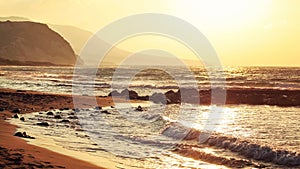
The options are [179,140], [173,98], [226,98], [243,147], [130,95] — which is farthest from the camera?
[130,95]

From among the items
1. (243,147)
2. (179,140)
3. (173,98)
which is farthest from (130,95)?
(243,147)

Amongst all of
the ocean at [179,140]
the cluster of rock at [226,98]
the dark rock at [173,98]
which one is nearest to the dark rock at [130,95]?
the cluster of rock at [226,98]

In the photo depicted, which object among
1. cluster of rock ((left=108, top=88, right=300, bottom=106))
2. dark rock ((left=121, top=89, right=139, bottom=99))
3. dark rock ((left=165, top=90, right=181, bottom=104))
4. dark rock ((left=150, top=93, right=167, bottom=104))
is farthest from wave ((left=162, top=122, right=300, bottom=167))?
dark rock ((left=121, top=89, right=139, bottom=99))

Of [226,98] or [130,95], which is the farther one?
[130,95]

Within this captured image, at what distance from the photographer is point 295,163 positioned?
44.7 ft

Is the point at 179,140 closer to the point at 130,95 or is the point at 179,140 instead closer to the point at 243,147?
the point at 243,147

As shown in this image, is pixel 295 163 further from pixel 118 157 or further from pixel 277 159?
pixel 118 157

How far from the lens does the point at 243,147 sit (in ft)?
51.7

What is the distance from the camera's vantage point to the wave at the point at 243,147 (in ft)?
46.0

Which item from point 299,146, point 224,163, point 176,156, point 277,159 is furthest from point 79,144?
point 299,146

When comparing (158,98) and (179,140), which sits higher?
(158,98)

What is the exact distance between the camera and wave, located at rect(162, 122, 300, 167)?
1402 centimetres

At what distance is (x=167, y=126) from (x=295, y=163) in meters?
8.67

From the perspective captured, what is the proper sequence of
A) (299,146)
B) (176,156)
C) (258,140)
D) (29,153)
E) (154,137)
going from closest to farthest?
1. (29,153)
2. (176,156)
3. (299,146)
4. (258,140)
5. (154,137)
